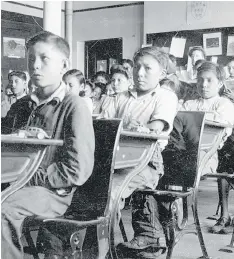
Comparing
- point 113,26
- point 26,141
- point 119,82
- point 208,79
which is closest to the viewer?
point 26,141

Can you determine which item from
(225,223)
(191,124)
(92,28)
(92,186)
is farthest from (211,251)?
(92,28)

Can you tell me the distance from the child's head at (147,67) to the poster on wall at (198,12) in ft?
11.9

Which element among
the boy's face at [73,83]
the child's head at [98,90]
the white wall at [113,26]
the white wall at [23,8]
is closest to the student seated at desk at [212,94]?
the boy's face at [73,83]

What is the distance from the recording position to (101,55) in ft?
22.4

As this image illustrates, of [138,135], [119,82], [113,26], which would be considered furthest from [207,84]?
[113,26]

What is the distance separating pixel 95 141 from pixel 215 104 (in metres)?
1.59

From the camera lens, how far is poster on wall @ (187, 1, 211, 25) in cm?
550

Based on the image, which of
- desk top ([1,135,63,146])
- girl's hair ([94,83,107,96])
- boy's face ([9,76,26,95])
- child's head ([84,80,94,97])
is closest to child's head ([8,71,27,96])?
boy's face ([9,76,26,95])

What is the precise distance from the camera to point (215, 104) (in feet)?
9.21

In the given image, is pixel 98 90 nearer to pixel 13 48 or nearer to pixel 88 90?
pixel 88 90

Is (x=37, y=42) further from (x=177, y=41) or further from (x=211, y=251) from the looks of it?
(x=177, y=41)

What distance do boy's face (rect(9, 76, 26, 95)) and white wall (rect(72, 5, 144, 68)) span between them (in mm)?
2679

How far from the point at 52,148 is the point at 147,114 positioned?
0.84 meters

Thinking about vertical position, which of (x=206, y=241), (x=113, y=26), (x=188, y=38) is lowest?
(x=206, y=241)
